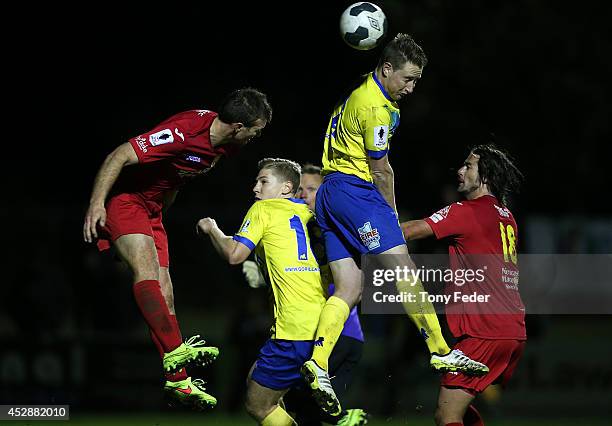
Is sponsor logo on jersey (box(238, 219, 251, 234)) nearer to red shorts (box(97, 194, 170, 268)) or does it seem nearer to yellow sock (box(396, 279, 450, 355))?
red shorts (box(97, 194, 170, 268))

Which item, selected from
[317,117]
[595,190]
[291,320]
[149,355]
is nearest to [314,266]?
[291,320]

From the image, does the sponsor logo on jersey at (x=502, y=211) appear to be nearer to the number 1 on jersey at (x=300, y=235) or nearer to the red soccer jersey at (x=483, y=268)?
the red soccer jersey at (x=483, y=268)

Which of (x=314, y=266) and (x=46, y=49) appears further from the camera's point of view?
(x=46, y=49)

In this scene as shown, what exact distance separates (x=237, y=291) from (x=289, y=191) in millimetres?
10203

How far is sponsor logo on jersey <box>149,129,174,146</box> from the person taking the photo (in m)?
7.35

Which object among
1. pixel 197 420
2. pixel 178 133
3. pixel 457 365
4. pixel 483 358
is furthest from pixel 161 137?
pixel 197 420

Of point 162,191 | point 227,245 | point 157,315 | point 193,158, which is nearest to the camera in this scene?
point 227,245

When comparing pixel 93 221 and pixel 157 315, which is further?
pixel 157 315

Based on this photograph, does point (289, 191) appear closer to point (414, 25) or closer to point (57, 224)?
point (57, 224)

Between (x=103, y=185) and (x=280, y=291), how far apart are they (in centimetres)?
142

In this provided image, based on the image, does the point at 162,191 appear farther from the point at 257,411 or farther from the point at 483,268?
the point at 483,268

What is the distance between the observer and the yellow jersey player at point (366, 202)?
6781mm

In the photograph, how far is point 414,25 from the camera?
22312 mm

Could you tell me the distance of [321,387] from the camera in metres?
6.54
